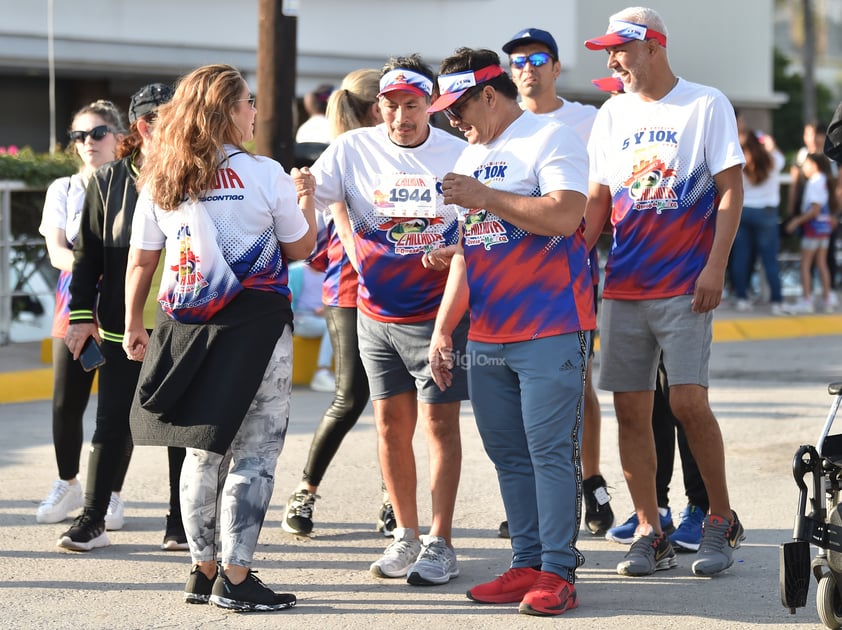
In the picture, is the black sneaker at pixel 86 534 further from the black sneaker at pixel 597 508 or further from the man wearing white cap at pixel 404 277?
the black sneaker at pixel 597 508

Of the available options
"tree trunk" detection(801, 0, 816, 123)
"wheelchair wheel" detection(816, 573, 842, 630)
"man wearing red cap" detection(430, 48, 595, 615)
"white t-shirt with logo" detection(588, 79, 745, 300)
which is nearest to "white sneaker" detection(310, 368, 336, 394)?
"white t-shirt with logo" detection(588, 79, 745, 300)

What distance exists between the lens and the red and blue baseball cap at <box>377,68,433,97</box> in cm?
543

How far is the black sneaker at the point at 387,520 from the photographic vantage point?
6.23m

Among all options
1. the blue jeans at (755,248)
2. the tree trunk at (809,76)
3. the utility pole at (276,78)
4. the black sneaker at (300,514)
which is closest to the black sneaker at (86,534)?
the black sneaker at (300,514)

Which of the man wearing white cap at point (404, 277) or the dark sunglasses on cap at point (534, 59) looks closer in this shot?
the man wearing white cap at point (404, 277)

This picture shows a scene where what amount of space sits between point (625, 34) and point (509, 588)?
2166 mm

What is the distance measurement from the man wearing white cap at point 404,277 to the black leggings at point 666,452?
1101 millimetres

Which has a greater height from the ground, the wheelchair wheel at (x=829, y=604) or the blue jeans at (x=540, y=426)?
the blue jeans at (x=540, y=426)

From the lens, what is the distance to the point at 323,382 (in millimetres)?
10344

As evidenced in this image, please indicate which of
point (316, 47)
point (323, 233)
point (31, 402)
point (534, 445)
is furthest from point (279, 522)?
point (316, 47)

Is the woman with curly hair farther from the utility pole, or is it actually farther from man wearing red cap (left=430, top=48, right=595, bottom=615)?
the utility pole

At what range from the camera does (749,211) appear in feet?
44.9

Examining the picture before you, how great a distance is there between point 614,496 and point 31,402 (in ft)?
15.3

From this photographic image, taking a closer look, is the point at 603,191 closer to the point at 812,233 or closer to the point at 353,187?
the point at 353,187
